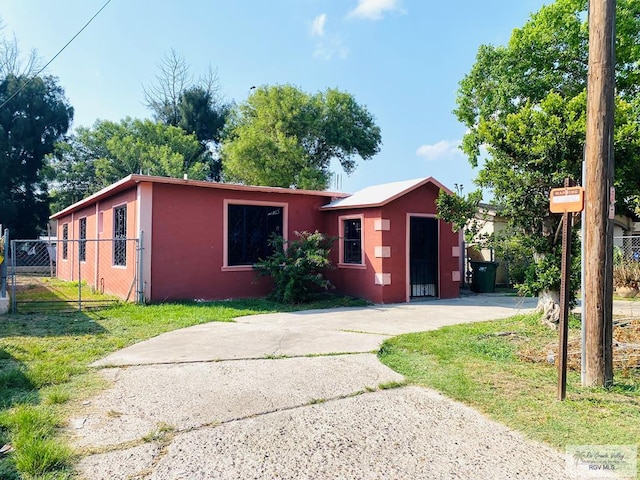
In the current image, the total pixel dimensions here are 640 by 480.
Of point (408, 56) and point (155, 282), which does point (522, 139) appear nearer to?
point (408, 56)

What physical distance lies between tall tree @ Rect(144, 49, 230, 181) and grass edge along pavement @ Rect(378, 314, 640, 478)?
30.5 meters

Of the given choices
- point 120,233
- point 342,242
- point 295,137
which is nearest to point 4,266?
point 120,233

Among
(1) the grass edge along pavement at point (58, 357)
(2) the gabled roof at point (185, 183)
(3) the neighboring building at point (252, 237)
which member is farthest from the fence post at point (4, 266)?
(2) the gabled roof at point (185, 183)

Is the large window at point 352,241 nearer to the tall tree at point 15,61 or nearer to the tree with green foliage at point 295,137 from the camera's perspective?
the tree with green foliage at point 295,137

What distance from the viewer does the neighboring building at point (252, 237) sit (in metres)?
10.6

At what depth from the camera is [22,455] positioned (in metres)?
2.93

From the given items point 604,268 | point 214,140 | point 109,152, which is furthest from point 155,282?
point 214,140

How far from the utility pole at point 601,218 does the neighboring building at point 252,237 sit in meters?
6.63

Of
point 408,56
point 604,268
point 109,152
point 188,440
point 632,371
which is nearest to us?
point 188,440

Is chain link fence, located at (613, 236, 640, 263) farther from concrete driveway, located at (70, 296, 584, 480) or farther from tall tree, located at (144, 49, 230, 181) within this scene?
tall tree, located at (144, 49, 230, 181)

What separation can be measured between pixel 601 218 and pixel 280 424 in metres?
3.61

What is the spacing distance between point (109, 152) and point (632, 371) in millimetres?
32045

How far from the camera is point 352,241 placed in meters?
12.1

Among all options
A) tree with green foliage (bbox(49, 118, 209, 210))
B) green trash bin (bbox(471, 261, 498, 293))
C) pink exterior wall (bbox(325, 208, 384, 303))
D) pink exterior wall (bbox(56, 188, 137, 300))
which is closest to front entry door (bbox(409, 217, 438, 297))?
pink exterior wall (bbox(325, 208, 384, 303))
